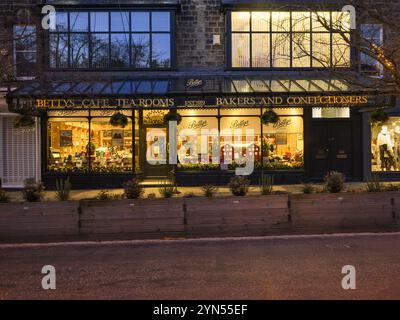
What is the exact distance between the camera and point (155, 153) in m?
21.5

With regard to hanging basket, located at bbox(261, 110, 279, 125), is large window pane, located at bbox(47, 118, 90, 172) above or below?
below

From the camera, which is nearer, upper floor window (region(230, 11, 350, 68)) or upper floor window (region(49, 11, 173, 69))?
upper floor window (region(49, 11, 173, 69))

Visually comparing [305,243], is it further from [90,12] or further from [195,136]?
[90,12]

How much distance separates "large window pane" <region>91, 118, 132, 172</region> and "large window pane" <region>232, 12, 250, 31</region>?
19.1 feet

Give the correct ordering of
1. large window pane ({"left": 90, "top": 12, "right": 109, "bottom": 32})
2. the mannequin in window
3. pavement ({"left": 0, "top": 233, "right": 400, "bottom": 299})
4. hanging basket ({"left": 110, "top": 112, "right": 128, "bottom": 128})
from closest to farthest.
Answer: pavement ({"left": 0, "top": 233, "right": 400, "bottom": 299}) < hanging basket ({"left": 110, "top": 112, "right": 128, "bottom": 128}) < large window pane ({"left": 90, "top": 12, "right": 109, "bottom": 32}) < the mannequin in window

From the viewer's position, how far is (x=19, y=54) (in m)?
19.8

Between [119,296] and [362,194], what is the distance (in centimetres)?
735

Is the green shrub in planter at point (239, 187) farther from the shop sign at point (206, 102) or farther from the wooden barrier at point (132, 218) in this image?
the shop sign at point (206, 102)

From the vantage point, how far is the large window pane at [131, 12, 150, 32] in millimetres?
21219

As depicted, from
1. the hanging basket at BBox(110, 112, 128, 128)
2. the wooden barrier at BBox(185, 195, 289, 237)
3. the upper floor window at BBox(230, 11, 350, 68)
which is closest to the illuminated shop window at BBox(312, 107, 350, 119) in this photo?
the upper floor window at BBox(230, 11, 350, 68)

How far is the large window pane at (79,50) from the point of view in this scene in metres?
21.0

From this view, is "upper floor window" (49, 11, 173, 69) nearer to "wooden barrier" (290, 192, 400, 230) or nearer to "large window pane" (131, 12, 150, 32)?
"large window pane" (131, 12, 150, 32)

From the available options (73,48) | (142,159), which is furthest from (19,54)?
(142,159)

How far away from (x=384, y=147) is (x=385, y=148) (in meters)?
0.06
